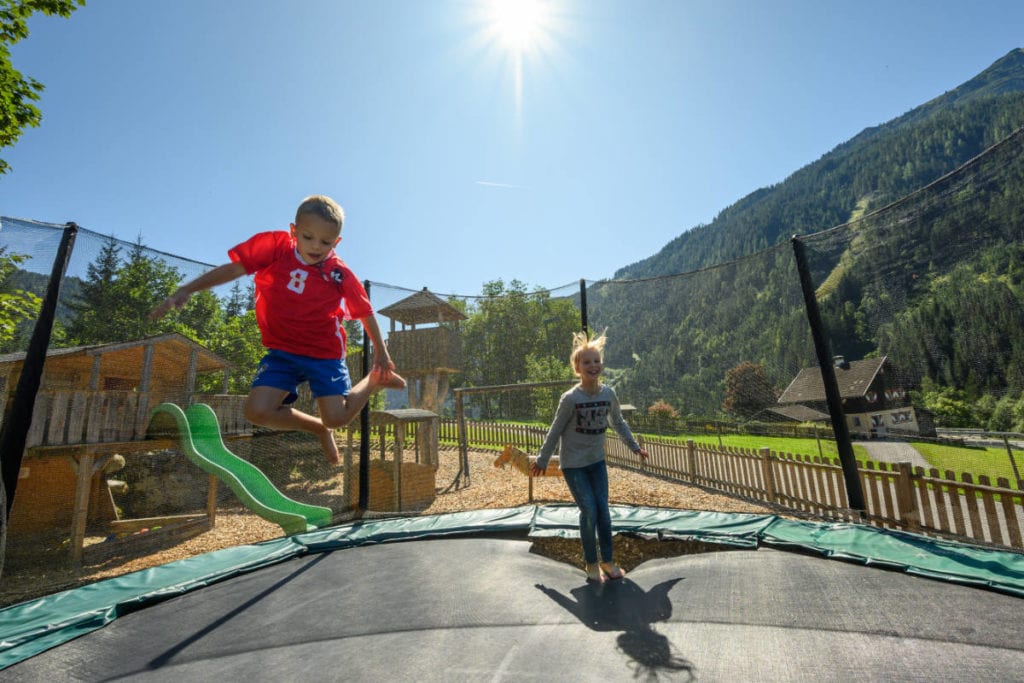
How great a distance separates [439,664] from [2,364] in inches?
209

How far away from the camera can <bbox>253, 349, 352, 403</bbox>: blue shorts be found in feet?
5.55

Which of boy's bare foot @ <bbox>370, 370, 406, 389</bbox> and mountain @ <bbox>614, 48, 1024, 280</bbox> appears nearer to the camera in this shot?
boy's bare foot @ <bbox>370, 370, 406, 389</bbox>

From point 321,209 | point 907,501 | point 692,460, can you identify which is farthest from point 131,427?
point 907,501

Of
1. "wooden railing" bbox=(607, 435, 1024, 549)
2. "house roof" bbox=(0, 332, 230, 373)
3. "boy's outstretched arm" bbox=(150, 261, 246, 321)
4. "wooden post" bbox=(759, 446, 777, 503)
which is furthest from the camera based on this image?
"house roof" bbox=(0, 332, 230, 373)

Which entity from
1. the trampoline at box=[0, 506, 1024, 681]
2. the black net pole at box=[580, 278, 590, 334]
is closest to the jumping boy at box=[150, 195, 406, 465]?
the trampoline at box=[0, 506, 1024, 681]

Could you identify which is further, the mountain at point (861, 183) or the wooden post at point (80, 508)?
the mountain at point (861, 183)

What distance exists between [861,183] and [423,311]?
81438 millimetres

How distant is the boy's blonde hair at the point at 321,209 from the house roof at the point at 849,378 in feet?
12.2

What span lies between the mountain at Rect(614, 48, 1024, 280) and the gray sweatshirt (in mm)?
39160

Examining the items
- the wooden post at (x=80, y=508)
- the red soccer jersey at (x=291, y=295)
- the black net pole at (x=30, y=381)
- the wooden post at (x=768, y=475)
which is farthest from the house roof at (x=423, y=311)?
the red soccer jersey at (x=291, y=295)

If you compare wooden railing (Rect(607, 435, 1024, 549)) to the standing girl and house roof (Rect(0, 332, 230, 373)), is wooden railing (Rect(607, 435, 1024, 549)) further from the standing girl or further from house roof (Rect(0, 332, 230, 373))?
house roof (Rect(0, 332, 230, 373))

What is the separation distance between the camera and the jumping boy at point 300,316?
5.48 ft

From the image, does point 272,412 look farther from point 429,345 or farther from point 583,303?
point 429,345

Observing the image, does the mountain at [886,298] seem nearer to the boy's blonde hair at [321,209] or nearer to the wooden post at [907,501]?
the wooden post at [907,501]
